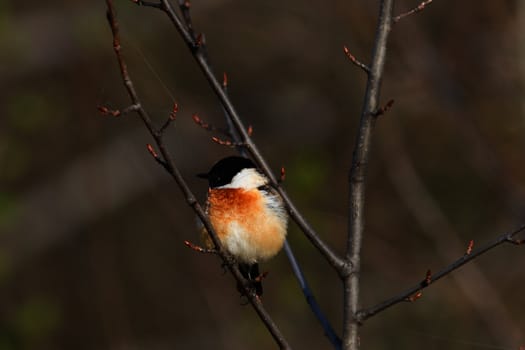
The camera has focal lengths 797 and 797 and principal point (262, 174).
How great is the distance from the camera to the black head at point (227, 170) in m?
4.01

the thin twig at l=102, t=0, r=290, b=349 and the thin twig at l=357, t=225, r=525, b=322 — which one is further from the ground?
the thin twig at l=102, t=0, r=290, b=349

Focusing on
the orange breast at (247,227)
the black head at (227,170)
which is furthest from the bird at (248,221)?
the black head at (227,170)

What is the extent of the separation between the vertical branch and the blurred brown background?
8.79 ft

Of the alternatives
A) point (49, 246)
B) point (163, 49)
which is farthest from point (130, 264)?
point (163, 49)

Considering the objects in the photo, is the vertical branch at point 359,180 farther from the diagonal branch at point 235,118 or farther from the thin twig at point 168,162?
the thin twig at point 168,162

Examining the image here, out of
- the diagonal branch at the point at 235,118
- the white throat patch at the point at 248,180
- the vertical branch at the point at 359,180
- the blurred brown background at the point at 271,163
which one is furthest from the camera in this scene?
the blurred brown background at the point at 271,163

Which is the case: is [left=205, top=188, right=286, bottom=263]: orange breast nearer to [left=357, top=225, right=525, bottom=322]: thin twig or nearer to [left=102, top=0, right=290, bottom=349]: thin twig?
[left=102, top=0, right=290, bottom=349]: thin twig

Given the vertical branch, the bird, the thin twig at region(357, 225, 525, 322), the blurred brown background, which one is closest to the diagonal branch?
the vertical branch

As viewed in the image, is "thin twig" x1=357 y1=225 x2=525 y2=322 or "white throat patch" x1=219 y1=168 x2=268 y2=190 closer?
"thin twig" x1=357 y1=225 x2=525 y2=322

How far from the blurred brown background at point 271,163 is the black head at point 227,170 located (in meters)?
1.58

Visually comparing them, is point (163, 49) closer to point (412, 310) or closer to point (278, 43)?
point (278, 43)

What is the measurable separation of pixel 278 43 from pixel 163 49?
1.57 m

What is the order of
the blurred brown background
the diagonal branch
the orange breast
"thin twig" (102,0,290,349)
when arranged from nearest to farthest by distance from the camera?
"thin twig" (102,0,290,349) → the diagonal branch → the orange breast → the blurred brown background

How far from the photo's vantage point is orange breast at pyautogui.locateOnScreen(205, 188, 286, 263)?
355cm
